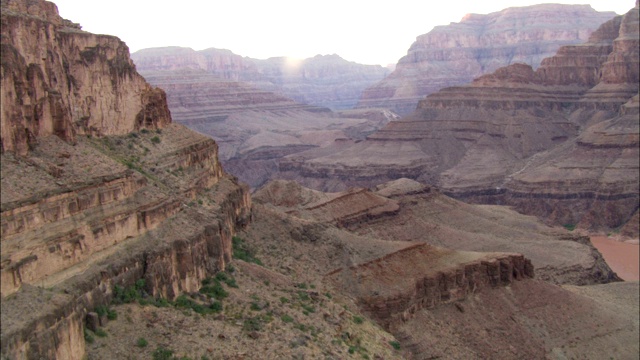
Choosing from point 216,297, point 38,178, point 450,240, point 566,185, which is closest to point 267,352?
Result: point 216,297

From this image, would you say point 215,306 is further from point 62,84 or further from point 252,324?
point 62,84

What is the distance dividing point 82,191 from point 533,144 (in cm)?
11585

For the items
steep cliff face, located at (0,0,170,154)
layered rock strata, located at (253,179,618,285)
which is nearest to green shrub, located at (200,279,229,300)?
steep cliff face, located at (0,0,170,154)

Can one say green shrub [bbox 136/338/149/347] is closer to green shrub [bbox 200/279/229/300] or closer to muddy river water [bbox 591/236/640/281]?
green shrub [bbox 200/279/229/300]

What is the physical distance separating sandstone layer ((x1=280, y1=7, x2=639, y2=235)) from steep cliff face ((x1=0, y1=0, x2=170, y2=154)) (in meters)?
77.6

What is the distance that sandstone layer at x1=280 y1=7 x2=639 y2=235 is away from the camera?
116125mm

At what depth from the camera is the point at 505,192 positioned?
404 ft

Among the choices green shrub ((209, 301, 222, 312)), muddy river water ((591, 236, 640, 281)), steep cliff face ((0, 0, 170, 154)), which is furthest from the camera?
muddy river water ((591, 236, 640, 281))

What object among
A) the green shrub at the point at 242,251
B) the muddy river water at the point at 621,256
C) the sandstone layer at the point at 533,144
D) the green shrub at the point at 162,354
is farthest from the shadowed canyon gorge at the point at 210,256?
the sandstone layer at the point at 533,144

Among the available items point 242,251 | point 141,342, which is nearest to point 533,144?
point 242,251

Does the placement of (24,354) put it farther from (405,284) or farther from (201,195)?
(405,284)

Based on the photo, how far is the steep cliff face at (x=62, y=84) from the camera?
31.6m

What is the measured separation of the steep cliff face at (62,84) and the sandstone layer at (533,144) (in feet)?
254

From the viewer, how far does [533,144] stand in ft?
461
